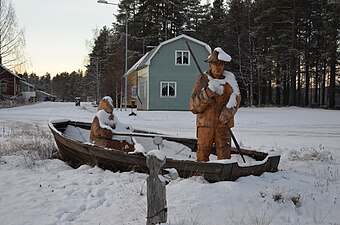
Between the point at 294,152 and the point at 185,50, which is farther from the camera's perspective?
the point at 185,50

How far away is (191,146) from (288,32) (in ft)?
107

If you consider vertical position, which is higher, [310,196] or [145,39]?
[145,39]

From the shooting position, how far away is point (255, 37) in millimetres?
41438

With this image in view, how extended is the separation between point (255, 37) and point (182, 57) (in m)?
13.2

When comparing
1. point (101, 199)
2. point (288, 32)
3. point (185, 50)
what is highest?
point (288, 32)

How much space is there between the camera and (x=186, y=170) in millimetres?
6367

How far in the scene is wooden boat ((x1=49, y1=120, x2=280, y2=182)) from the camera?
6.08m

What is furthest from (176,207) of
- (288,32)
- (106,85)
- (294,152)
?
(288,32)

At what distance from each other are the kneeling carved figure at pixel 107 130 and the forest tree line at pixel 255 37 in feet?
75.3

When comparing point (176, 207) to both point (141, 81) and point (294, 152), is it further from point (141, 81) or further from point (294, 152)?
point (141, 81)

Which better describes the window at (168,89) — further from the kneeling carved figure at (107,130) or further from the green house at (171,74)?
the kneeling carved figure at (107,130)

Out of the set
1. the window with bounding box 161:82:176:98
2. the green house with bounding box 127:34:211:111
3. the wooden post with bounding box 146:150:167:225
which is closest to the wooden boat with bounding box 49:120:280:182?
the wooden post with bounding box 146:150:167:225

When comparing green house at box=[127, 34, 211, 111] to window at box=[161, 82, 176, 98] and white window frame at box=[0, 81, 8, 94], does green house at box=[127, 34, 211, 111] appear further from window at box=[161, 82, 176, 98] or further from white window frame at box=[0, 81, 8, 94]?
white window frame at box=[0, 81, 8, 94]

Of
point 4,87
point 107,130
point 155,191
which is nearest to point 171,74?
point 107,130
